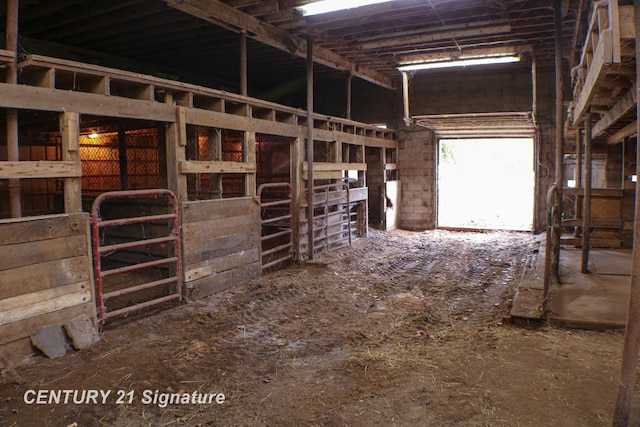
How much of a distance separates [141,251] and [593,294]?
6.49 m

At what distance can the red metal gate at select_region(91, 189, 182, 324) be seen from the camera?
5.26 meters

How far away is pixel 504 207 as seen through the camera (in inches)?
763

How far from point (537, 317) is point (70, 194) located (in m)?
5.02

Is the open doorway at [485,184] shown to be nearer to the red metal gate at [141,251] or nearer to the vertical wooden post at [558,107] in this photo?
the vertical wooden post at [558,107]

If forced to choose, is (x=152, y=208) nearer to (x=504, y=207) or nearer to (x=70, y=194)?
(x=70, y=194)

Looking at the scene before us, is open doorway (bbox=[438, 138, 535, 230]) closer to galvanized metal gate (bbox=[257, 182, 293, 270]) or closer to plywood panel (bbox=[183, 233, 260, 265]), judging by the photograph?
galvanized metal gate (bbox=[257, 182, 293, 270])

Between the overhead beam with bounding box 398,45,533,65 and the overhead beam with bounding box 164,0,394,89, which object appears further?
the overhead beam with bounding box 398,45,533,65

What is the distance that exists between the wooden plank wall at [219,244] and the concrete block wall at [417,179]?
7382 mm

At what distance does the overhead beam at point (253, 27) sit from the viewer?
6.52 m

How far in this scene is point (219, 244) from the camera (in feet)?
21.7

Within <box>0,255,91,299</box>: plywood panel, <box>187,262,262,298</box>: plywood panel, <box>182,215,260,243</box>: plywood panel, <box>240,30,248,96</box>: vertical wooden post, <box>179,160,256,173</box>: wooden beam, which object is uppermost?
<box>240,30,248,96</box>: vertical wooden post

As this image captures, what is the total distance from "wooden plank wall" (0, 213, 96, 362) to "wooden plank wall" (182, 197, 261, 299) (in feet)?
4.88

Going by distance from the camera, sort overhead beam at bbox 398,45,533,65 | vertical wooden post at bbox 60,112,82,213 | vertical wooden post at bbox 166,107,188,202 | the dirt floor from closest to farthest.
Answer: the dirt floor < vertical wooden post at bbox 60,112,82,213 < vertical wooden post at bbox 166,107,188,202 < overhead beam at bbox 398,45,533,65

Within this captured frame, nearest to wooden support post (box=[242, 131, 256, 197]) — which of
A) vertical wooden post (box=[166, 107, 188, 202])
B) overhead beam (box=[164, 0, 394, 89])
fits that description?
vertical wooden post (box=[166, 107, 188, 202])
